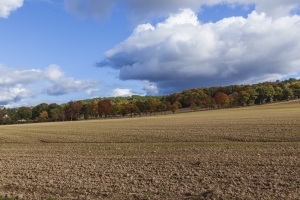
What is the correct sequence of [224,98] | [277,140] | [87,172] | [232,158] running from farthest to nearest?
[224,98], [277,140], [232,158], [87,172]

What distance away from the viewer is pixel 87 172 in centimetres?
1447

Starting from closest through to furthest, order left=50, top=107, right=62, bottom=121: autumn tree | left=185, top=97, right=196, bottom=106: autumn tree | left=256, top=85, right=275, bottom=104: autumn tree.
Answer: left=256, top=85, right=275, bottom=104: autumn tree → left=50, top=107, right=62, bottom=121: autumn tree → left=185, top=97, right=196, bottom=106: autumn tree

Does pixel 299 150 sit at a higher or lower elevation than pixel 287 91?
lower

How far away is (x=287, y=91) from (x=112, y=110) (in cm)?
7825

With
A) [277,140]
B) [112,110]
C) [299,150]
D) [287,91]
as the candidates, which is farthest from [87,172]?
[287,91]

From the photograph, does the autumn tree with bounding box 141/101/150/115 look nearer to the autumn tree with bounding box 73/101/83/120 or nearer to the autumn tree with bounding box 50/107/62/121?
the autumn tree with bounding box 73/101/83/120

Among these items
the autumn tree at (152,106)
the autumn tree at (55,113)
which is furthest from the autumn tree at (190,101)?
the autumn tree at (55,113)

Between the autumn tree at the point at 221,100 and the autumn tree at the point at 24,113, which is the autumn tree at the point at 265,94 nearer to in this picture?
the autumn tree at the point at 221,100

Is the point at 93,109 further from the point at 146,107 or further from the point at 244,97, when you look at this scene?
the point at 244,97

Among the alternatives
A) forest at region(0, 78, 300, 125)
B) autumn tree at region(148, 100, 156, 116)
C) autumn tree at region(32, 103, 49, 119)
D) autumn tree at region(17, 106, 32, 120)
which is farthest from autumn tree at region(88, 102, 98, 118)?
autumn tree at region(17, 106, 32, 120)

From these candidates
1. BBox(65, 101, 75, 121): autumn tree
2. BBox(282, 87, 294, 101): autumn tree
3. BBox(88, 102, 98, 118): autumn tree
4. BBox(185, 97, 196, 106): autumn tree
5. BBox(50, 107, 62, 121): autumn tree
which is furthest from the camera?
BBox(185, 97, 196, 106): autumn tree

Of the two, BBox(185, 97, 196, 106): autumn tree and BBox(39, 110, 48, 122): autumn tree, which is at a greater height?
BBox(185, 97, 196, 106): autumn tree

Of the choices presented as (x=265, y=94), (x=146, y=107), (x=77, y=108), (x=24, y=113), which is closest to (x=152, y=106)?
(x=146, y=107)

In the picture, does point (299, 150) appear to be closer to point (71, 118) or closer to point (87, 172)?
point (87, 172)
